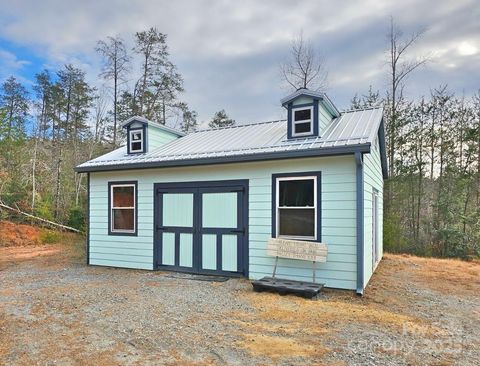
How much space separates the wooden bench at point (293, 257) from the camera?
5.39 meters

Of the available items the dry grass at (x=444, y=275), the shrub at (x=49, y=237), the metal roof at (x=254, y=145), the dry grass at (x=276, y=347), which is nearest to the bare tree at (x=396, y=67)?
the dry grass at (x=444, y=275)

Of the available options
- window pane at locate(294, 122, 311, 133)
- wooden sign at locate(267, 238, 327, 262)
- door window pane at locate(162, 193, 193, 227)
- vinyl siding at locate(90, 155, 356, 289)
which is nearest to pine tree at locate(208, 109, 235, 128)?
vinyl siding at locate(90, 155, 356, 289)

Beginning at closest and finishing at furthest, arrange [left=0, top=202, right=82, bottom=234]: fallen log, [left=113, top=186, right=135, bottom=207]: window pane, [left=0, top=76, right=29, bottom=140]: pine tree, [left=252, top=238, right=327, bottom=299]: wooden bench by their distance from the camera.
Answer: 1. [left=252, top=238, right=327, bottom=299]: wooden bench
2. [left=113, top=186, right=135, bottom=207]: window pane
3. [left=0, top=202, right=82, bottom=234]: fallen log
4. [left=0, top=76, right=29, bottom=140]: pine tree

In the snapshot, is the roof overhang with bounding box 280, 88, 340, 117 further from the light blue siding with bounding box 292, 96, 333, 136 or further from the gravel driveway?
the gravel driveway

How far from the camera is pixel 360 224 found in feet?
18.1

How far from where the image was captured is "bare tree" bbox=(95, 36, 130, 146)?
16328 millimetres

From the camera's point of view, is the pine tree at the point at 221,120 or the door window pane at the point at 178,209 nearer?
the door window pane at the point at 178,209

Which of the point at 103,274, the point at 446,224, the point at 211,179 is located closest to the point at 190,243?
the point at 211,179

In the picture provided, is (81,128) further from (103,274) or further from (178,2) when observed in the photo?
(103,274)

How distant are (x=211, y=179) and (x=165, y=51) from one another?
39.3 feet

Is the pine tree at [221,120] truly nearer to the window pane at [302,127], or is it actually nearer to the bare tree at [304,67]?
the bare tree at [304,67]

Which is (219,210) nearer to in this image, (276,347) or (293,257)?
(293,257)

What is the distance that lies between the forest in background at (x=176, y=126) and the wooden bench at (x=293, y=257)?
24.3ft

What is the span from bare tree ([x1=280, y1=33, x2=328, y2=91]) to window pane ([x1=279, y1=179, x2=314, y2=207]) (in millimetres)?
9862
